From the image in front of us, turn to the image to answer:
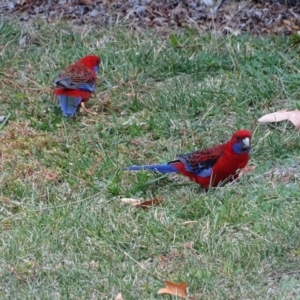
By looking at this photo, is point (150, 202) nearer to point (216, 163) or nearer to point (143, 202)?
point (143, 202)

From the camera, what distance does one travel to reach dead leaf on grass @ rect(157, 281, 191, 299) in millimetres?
3865

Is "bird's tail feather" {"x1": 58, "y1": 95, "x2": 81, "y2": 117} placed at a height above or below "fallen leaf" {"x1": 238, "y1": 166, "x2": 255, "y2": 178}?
below

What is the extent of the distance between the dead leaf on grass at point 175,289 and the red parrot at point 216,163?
1.15m

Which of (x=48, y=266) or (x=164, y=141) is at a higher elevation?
(x=48, y=266)

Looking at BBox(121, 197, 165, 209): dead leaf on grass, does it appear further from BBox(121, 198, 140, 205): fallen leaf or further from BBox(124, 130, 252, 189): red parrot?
BBox(124, 130, 252, 189): red parrot

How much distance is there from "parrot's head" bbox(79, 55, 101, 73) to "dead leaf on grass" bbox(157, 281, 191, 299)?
9.05ft

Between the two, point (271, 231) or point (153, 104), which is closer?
point (271, 231)

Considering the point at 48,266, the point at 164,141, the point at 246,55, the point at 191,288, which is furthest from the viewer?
the point at 246,55

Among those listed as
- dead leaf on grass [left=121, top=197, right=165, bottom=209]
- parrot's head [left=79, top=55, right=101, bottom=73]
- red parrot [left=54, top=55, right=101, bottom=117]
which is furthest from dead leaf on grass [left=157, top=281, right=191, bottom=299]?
parrot's head [left=79, top=55, right=101, bottom=73]

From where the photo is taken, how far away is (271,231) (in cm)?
431

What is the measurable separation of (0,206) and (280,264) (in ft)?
5.45

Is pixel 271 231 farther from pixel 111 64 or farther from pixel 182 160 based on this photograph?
pixel 111 64

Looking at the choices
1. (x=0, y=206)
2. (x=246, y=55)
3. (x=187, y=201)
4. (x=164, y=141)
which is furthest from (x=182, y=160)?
(x=246, y=55)

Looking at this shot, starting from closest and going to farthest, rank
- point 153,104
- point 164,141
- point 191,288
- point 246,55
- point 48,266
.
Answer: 1. point 191,288
2. point 48,266
3. point 164,141
4. point 153,104
5. point 246,55
